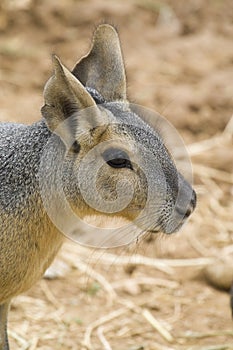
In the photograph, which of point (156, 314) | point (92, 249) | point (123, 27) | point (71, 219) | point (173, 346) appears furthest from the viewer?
point (123, 27)

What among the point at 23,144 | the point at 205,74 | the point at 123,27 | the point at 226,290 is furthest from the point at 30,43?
the point at 23,144

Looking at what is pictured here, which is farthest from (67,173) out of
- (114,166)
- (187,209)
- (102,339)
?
(102,339)

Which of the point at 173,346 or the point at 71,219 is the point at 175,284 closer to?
the point at 173,346

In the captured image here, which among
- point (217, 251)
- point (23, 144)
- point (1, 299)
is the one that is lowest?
point (217, 251)

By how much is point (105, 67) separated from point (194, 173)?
2.66 metres

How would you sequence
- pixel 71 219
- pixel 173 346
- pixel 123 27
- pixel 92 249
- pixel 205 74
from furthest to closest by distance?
pixel 123 27
pixel 205 74
pixel 92 249
pixel 173 346
pixel 71 219

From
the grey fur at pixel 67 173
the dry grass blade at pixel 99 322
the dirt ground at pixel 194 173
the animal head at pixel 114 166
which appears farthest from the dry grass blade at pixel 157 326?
the animal head at pixel 114 166

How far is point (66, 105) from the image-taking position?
11.0 ft

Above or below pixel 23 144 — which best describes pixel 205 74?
below

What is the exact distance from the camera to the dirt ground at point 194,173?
15.7 feet

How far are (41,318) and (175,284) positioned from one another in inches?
34.8

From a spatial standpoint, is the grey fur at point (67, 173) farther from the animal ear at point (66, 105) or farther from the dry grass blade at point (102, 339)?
the dry grass blade at point (102, 339)

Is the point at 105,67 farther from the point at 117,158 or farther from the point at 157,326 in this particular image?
the point at 157,326

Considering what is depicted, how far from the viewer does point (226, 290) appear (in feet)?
16.9
